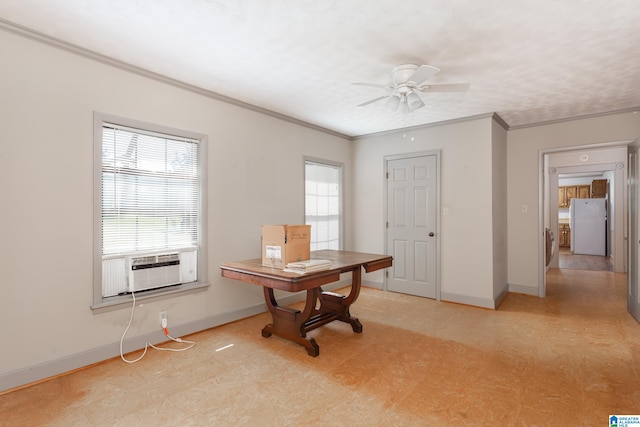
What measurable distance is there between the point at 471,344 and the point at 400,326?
753 mm

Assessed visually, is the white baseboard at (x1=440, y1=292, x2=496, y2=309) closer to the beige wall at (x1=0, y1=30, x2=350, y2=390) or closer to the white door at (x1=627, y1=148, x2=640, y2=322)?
the white door at (x1=627, y1=148, x2=640, y2=322)

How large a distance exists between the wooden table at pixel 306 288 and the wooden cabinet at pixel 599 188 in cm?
878

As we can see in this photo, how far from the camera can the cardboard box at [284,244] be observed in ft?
9.73

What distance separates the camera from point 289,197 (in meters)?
4.52

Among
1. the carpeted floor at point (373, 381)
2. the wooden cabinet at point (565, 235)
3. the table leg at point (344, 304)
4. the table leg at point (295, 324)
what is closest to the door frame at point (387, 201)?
the carpeted floor at point (373, 381)

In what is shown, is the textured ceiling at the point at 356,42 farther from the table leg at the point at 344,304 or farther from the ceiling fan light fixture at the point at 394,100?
the table leg at the point at 344,304

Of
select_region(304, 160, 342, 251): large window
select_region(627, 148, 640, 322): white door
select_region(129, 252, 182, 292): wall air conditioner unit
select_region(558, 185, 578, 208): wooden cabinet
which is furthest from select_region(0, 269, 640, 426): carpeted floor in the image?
select_region(558, 185, 578, 208): wooden cabinet

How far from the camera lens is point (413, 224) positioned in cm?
502

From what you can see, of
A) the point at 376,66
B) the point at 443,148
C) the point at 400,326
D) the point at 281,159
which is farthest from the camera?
the point at 443,148

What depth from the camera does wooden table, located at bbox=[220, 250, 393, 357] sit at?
2.69 m

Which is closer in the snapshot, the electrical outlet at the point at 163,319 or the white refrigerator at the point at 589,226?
the electrical outlet at the point at 163,319

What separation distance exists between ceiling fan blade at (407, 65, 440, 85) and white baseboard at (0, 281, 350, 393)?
304 centimetres

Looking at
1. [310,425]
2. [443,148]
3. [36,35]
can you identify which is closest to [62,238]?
[36,35]

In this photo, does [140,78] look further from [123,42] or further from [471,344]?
[471,344]
